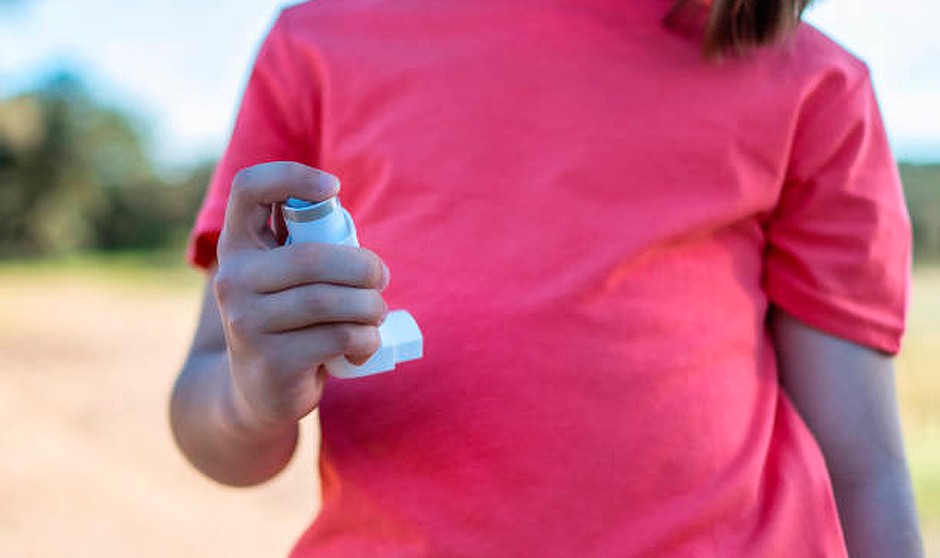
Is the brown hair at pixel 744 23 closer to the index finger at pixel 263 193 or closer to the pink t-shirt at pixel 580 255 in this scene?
the pink t-shirt at pixel 580 255

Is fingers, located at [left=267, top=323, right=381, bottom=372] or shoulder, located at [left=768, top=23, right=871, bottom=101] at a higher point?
shoulder, located at [left=768, top=23, right=871, bottom=101]

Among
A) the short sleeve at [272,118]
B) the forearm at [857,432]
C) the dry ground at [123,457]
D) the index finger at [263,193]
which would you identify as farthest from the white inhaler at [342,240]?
the dry ground at [123,457]

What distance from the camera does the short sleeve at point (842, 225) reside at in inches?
26.6

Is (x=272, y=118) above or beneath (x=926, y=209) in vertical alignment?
above

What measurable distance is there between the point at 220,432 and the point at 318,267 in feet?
0.66

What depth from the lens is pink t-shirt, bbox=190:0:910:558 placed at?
60 centimetres

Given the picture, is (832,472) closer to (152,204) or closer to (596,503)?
(596,503)

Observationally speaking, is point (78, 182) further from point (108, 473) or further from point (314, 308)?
point (314, 308)

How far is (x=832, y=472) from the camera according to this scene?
71 centimetres

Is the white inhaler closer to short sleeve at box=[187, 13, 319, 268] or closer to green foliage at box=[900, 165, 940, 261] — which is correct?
short sleeve at box=[187, 13, 319, 268]

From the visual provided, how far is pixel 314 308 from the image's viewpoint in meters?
0.48

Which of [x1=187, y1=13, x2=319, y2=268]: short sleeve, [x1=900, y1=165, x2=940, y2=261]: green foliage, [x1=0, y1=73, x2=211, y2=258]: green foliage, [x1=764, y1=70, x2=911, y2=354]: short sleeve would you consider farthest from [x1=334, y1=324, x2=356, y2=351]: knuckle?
[x1=0, y1=73, x2=211, y2=258]: green foliage

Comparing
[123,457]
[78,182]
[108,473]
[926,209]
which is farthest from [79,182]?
[926,209]

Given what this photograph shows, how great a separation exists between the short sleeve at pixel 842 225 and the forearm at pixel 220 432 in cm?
36
